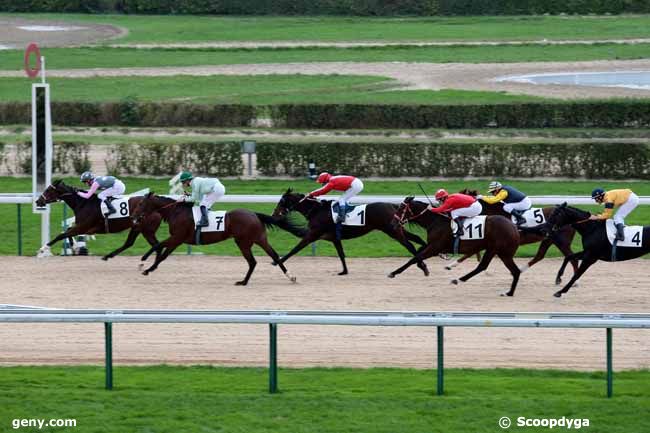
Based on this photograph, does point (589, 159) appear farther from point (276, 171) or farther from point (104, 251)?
A: point (104, 251)

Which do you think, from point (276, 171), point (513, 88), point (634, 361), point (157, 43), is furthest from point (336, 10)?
point (634, 361)

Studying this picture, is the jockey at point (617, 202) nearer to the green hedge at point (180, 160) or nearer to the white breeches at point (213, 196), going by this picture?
the white breeches at point (213, 196)

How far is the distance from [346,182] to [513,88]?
48.3ft

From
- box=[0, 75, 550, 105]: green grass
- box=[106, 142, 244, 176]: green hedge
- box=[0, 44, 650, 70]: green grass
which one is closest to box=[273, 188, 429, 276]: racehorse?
box=[106, 142, 244, 176]: green hedge

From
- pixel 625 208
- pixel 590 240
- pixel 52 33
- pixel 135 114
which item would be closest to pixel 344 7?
pixel 52 33

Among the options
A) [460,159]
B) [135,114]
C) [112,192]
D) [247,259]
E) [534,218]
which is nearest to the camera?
[247,259]

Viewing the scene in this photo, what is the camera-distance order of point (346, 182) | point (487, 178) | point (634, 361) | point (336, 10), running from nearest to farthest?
point (634, 361)
point (346, 182)
point (487, 178)
point (336, 10)

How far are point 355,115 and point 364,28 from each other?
1476 centimetres

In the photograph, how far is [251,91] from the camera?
1128 inches

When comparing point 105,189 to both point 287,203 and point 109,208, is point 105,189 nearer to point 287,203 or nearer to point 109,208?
point 109,208

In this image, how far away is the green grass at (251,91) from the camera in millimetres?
26172

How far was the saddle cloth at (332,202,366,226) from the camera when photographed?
1352 centimetres

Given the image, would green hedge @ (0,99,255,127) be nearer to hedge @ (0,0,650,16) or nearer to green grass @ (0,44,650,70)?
green grass @ (0,44,650,70)

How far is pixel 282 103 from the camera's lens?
25.1 m
